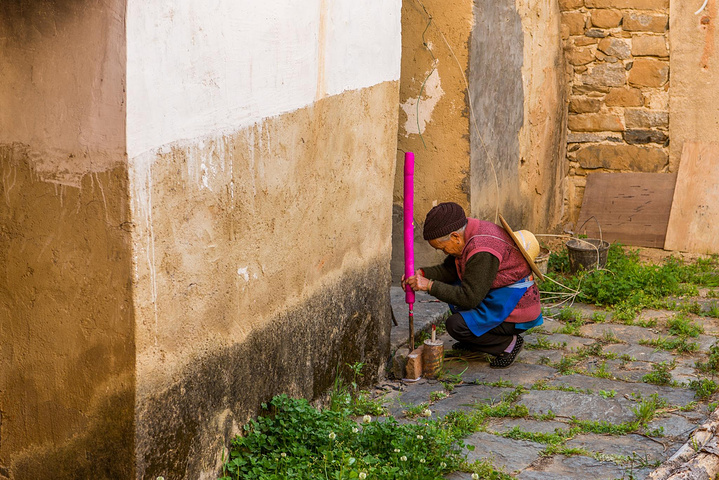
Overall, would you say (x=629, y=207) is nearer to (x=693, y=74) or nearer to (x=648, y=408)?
(x=693, y=74)

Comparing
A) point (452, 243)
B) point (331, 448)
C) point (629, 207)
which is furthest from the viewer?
point (629, 207)

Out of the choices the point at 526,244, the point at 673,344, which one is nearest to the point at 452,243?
the point at 526,244

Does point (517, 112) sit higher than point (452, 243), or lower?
higher

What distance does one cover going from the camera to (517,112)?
6.75 metres

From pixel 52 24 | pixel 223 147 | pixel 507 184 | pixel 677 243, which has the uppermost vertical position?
pixel 52 24

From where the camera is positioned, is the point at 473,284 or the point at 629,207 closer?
the point at 473,284

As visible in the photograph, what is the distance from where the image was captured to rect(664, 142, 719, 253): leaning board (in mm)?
7344

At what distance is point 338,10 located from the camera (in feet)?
12.3

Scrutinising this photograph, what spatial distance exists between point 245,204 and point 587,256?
166 inches

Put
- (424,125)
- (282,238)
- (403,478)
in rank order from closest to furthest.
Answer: (403,478), (282,238), (424,125)

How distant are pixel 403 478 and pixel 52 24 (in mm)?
2067

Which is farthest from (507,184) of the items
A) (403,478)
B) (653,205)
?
(403,478)

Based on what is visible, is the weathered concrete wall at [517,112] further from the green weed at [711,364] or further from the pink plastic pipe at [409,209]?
the green weed at [711,364]

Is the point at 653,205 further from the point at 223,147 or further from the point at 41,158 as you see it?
the point at 41,158
